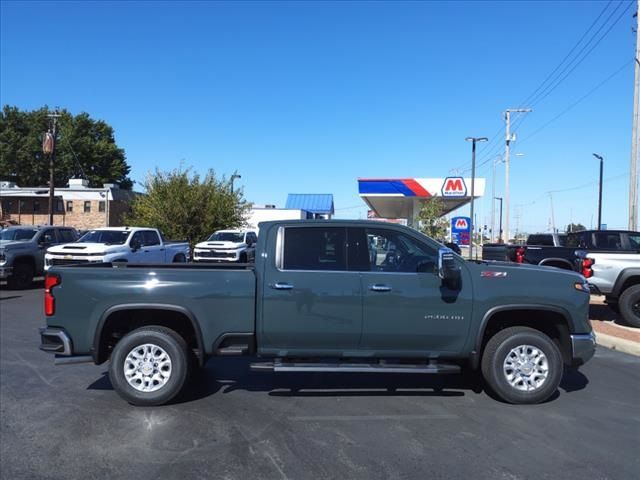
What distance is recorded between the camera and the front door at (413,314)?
541 cm

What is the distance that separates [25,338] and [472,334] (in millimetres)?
7231

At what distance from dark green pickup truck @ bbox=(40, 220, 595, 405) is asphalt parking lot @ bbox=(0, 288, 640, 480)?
1.42 feet

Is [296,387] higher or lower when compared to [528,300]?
lower

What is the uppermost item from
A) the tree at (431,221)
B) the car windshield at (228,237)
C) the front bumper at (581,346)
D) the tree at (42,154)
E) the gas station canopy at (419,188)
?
the tree at (42,154)

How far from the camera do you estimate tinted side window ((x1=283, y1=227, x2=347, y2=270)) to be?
5.59 metres

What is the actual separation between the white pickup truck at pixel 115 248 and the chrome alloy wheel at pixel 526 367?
10.5 m

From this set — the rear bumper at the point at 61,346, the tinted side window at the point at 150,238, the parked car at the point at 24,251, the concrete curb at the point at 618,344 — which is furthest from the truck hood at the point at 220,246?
the rear bumper at the point at 61,346

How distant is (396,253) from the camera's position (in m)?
5.68

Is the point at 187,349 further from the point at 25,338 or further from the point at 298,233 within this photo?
the point at 25,338

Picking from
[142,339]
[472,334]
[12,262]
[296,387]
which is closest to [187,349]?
[142,339]

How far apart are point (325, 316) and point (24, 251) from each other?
14.1 m

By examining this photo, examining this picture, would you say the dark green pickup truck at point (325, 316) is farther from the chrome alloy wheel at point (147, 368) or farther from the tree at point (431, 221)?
the tree at point (431, 221)

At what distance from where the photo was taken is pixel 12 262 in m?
15.7

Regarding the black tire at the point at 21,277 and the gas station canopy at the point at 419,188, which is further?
the gas station canopy at the point at 419,188
